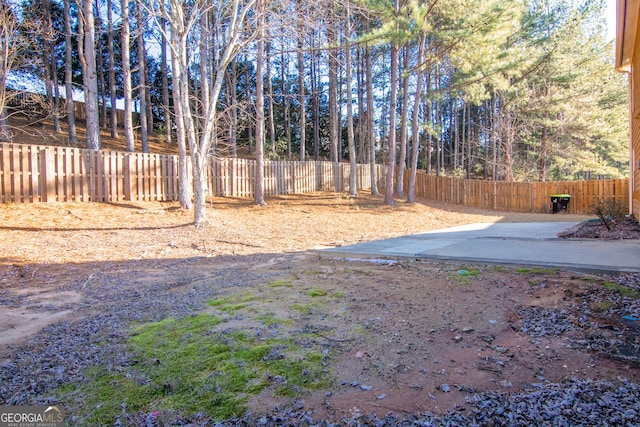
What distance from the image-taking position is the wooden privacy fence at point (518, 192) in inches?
736

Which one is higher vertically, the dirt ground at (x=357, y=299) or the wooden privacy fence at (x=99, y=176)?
the wooden privacy fence at (x=99, y=176)

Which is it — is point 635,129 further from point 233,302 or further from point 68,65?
point 68,65

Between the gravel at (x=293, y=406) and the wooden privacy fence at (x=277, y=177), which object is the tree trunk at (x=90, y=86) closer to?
the wooden privacy fence at (x=277, y=177)

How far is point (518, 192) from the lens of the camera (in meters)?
20.7

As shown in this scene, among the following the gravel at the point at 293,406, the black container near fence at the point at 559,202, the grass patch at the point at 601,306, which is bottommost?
the gravel at the point at 293,406

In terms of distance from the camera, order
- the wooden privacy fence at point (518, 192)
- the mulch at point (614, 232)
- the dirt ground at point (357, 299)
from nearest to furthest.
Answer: the dirt ground at point (357, 299), the mulch at point (614, 232), the wooden privacy fence at point (518, 192)

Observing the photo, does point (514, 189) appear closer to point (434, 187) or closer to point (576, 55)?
point (434, 187)

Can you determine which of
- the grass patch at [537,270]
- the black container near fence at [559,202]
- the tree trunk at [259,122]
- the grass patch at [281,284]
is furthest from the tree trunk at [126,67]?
the black container near fence at [559,202]

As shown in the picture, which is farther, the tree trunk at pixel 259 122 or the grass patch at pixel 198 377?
the tree trunk at pixel 259 122

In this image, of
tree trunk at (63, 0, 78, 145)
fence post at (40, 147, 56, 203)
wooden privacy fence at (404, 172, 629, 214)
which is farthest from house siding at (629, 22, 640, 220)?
tree trunk at (63, 0, 78, 145)

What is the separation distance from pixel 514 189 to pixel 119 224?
64.1 feet

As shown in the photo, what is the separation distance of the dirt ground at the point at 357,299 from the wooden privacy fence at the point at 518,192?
13637 millimetres

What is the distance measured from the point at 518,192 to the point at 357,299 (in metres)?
19.9

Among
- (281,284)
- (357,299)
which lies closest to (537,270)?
(357,299)
